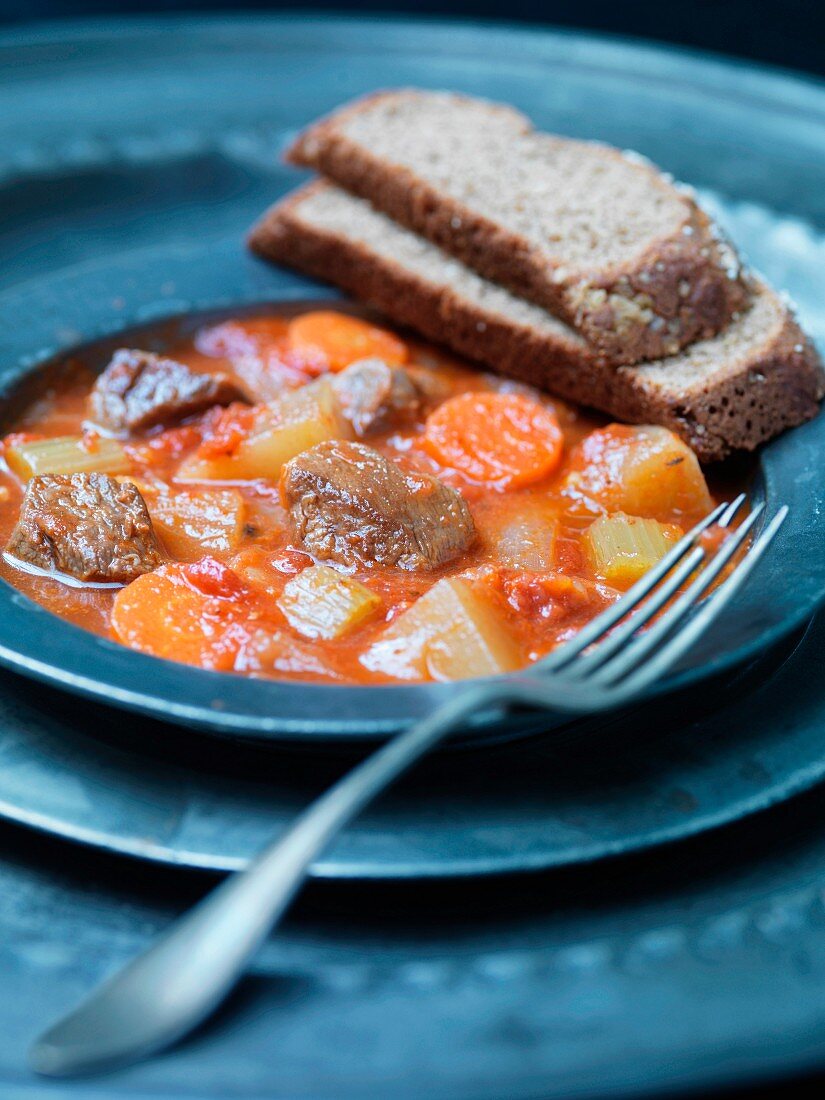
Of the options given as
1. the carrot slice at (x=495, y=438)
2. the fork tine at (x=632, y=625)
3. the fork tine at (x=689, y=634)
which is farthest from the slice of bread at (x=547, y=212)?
the fork tine at (x=689, y=634)

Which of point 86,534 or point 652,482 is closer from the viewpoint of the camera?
point 86,534

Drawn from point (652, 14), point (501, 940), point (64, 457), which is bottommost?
point (501, 940)

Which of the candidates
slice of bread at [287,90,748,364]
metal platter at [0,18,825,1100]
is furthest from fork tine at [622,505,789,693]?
slice of bread at [287,90,748,364]

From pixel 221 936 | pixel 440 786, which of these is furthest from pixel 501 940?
pixel 221 936

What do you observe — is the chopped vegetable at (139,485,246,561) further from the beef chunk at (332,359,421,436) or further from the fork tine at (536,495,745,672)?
the fork tine at (536,495,745,672)

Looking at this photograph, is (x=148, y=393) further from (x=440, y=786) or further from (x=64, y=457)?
(x=440, y=786)

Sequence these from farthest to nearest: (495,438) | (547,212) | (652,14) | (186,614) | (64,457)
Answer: (652,14)
(547,212)
(495,438)
(64,457)
(186,614)

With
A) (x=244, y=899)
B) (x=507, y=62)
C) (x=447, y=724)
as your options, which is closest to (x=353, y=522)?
(x=447, y=724)
